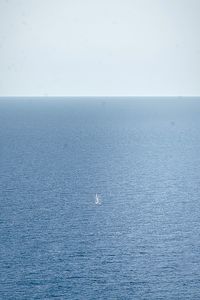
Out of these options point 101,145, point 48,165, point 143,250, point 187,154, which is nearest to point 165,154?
point 187,154

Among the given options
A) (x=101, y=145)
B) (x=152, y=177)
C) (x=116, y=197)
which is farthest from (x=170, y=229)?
(x=101, y=145)

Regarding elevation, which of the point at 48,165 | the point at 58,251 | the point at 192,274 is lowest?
the point at 192,274

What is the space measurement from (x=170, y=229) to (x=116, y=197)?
22.1 meters

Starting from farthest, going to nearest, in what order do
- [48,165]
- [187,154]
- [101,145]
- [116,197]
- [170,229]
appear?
[101,145]
[187,154]
[48,165]
[116,197]
[170,229]

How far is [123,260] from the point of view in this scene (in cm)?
5903

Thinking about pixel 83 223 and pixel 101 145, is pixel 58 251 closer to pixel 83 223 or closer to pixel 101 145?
pixel 83 223

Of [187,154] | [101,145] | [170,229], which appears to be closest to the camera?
[170,229]

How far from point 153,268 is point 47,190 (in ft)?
141

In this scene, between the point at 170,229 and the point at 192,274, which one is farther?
the point at 170,229

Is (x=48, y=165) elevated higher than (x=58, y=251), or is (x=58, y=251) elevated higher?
(x=48, y=165)

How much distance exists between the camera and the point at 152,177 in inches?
4496

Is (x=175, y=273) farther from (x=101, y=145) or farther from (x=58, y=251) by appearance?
(x=101, y=145)

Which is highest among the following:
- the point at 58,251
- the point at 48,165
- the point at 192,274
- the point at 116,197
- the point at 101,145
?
the point at 101,145

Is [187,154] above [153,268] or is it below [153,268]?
above
